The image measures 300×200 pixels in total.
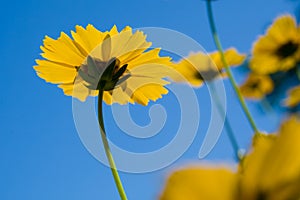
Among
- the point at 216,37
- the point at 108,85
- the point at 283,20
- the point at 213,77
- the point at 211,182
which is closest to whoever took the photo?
the point at 211,182

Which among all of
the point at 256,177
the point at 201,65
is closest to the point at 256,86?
the point at 201,65

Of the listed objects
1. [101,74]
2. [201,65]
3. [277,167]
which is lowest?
[277,167]

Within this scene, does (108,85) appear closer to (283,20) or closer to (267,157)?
(267,157)

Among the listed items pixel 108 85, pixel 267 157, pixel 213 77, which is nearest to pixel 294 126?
pixel 267 157

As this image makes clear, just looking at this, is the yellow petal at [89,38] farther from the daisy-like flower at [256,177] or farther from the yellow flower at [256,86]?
the yellow flower at [256,86]

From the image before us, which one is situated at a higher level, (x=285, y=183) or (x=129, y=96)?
(x=129, y=96)

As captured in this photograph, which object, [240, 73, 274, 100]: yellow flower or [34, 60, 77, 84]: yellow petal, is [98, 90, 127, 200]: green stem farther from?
[240, 73, 274, 100]: yellow flower

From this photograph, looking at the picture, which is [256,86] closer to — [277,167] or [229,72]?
[229,72]
